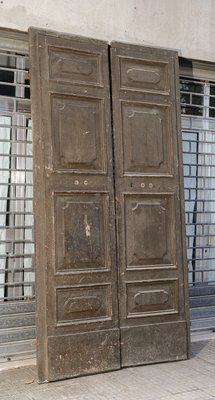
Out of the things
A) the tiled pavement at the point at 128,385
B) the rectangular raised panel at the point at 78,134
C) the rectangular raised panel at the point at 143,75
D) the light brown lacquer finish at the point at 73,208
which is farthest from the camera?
the rectangular raised panel at the point at 143,75

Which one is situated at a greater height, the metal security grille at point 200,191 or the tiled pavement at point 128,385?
the metal security grille at point 200,191

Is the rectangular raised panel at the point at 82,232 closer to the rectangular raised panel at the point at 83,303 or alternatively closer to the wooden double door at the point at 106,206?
the wooden double door at the point at 106,206

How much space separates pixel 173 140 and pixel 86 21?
1460 mm

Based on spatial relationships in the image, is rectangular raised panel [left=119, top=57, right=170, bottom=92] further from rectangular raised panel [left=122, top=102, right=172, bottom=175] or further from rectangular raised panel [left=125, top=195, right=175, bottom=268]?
rectangular raised panel [left=125, top=195, right=175, bottom=268]

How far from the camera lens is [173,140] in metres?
4.57

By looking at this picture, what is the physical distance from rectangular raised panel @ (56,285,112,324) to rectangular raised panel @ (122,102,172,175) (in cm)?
113

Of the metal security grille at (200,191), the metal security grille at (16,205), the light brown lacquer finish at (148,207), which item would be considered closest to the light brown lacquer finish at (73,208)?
the light brown lacquer finish at (148,207)

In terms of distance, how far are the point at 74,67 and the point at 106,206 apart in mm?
1269

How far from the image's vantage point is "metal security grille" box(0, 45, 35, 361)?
14.6 feet

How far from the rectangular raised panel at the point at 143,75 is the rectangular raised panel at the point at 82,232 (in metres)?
1.11

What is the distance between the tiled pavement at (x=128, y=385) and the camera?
3.63 meters

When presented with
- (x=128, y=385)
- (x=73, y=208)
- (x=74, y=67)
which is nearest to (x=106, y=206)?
(x=73, y=208)

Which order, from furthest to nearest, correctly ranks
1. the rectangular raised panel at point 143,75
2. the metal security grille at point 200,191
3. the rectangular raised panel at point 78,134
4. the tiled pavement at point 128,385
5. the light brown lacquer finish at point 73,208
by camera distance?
the metal security grille at point 200,191
the rectangular raised panel at point 143,75
the rectangular raised panel at point 78,134
the light brown lacquer finish at point 73,208
the tiled pavement at point 128,385

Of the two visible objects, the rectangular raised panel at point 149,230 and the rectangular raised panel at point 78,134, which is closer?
the rectangular raised panel at point 78,134
